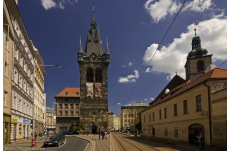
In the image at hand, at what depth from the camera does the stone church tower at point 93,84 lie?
3287 inches

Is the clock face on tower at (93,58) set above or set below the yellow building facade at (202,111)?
above

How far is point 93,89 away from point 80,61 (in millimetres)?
11385

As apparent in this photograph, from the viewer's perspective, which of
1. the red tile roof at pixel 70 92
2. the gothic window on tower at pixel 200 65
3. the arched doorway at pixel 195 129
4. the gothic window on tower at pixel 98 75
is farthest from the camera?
the red tile roof at pixel 70 92

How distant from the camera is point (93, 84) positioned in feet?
281

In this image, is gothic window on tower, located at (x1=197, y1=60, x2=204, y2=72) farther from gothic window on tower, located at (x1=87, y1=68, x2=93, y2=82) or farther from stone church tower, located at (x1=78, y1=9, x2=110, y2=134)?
gothic window on tower, located at (x1=87, y1=68, x2=93, y2=82)

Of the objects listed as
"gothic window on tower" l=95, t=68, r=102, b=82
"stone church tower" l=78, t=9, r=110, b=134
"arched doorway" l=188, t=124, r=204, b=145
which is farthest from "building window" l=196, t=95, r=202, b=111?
"gothic window on tower" l=95, t=68, r=102, b=82

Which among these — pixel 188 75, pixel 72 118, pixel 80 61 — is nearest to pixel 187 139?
pixel 188 75

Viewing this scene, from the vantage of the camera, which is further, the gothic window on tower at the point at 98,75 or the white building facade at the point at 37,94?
the gothic window on tower at the point at 98,75

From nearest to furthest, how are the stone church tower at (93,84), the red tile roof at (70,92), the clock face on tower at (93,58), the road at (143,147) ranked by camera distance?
the road at (143,147) → the stone church tower at (93,84) → the clock face on tower at (93,58) → the red tile roof at (70,92)

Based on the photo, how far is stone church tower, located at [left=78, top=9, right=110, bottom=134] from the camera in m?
83.5

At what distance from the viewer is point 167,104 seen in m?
35.8

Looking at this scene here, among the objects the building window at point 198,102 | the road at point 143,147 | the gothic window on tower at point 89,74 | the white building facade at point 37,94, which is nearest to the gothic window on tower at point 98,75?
the gothic window on tower at point 89,74

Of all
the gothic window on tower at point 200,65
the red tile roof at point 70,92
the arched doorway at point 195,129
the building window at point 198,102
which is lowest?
the arched doorway at point 195,129

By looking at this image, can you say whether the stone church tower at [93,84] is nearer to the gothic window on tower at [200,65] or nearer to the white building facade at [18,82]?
the gothic window on tower at [200,65]
